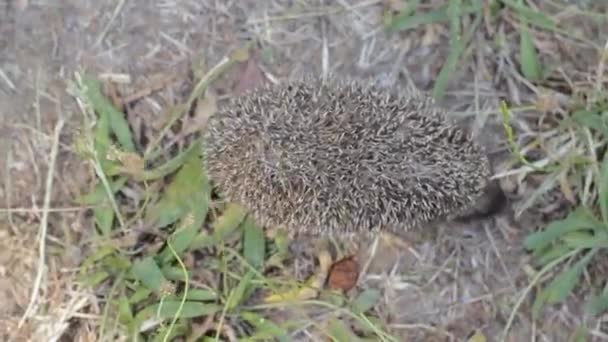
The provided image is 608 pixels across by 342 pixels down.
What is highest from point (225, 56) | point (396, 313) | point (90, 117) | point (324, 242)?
point (225, 56)

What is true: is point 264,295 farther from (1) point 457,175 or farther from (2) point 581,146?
(2) point 581,146

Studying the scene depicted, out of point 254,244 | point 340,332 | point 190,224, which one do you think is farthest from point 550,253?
point 190,224

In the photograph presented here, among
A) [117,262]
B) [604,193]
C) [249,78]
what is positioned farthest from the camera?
[249,78]

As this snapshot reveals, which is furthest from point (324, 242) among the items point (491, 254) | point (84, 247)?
point (84, 247)

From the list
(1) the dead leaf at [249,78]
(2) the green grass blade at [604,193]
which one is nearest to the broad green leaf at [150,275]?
(1) the dead leaf at [249,78]

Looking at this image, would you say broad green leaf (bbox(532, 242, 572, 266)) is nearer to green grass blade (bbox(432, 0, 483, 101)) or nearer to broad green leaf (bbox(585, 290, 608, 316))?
broad green leaf (bbox(585, 290, 608, 316))

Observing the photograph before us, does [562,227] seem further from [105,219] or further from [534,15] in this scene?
[105,219]

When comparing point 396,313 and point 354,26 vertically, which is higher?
point 354,26
